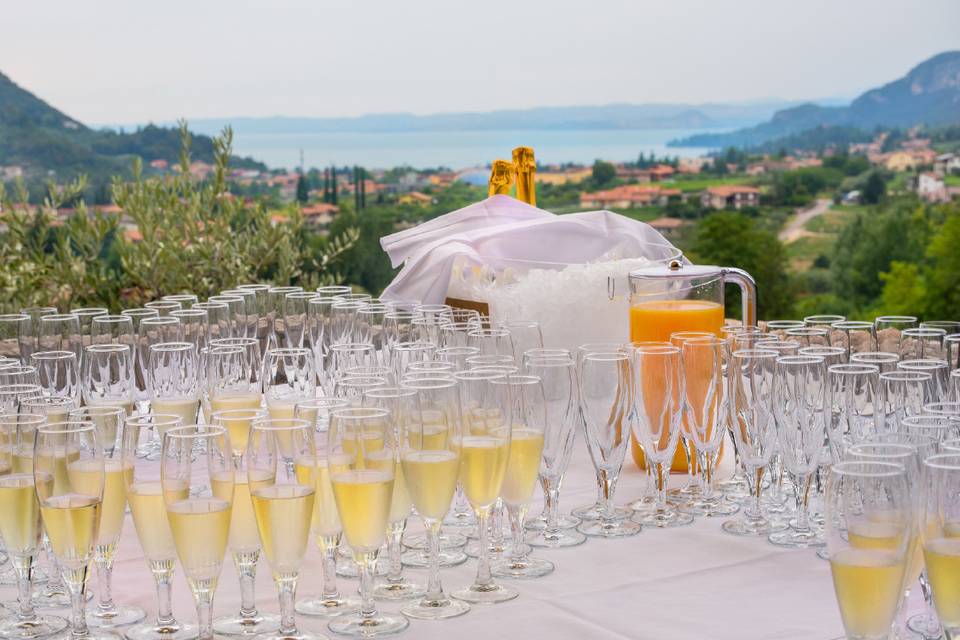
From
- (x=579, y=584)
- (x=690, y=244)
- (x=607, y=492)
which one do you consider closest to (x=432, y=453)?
(x=579, y=584)

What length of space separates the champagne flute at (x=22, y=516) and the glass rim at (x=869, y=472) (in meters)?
0.94

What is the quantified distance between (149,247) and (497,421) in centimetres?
382

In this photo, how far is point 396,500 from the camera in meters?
1.58

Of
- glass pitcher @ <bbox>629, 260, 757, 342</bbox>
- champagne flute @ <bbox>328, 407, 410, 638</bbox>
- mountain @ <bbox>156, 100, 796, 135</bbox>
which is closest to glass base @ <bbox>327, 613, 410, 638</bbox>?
champagne flute @ <bbox>328, 407, 410, 638</bbox>

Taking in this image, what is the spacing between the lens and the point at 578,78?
8.40 meters

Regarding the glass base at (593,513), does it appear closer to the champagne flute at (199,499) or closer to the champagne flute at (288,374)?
the champagne flute at (288,374)

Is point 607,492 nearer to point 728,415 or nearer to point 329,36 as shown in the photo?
point 728,415

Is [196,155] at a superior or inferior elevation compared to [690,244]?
superior

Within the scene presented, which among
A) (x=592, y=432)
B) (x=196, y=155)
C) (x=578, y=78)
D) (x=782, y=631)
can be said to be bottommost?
(x=782, y=631)

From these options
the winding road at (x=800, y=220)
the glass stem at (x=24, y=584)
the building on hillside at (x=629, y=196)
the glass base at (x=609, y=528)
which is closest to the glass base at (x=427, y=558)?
the glass base at (x=609, y=528)

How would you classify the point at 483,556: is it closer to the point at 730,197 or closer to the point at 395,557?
the point at 395,557

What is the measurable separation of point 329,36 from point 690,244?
291cm

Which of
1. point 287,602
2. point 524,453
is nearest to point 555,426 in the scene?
point 524,453

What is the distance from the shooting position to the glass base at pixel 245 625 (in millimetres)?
1471
